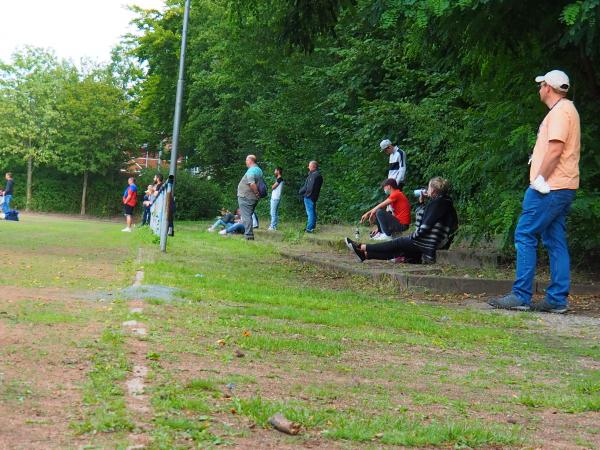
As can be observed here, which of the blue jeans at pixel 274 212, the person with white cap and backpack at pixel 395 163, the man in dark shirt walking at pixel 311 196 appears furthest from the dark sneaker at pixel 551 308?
the blue jeans at pixel 274 212

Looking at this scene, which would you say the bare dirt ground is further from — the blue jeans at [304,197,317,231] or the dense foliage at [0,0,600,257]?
the blue jeans at [304,197,317,231]

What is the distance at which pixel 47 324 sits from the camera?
6105mm

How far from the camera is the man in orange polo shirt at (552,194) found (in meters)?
8.53

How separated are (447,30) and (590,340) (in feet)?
12.6

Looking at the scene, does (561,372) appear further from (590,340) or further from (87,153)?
(87,153)

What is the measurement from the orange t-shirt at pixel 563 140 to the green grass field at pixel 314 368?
50.1 inches

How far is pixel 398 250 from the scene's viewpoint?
12.5 m

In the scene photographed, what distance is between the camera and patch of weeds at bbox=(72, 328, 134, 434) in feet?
11.6

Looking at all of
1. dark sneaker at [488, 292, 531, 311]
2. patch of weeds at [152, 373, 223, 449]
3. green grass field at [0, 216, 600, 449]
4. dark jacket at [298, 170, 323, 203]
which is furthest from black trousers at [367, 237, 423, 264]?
dark jacket at [298, 170, 323, 203]

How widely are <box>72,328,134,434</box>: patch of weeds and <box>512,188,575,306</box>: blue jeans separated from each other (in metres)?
4.55

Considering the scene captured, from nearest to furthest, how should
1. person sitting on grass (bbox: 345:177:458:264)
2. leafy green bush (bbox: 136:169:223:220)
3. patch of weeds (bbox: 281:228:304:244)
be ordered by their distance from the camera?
person sitting on grass (bbox: 345:177:458:264)
patch of weeds (bbox: 281:228:304:244)
leafy green bush (bbox: 136:169:223:220)

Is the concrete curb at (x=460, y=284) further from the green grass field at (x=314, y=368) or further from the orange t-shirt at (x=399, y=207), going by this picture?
the orange t-shirt at (x=399, y=207)

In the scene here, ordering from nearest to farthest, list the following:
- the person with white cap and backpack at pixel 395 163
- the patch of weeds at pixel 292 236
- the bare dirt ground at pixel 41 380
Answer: the bare dirt ground at pixel 41 380 < the person with white cap and backpack at pixel 395 163 < the patch of weeds at pixel 292 236

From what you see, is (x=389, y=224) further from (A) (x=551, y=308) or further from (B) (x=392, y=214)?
(A) (x=551, y=308)
